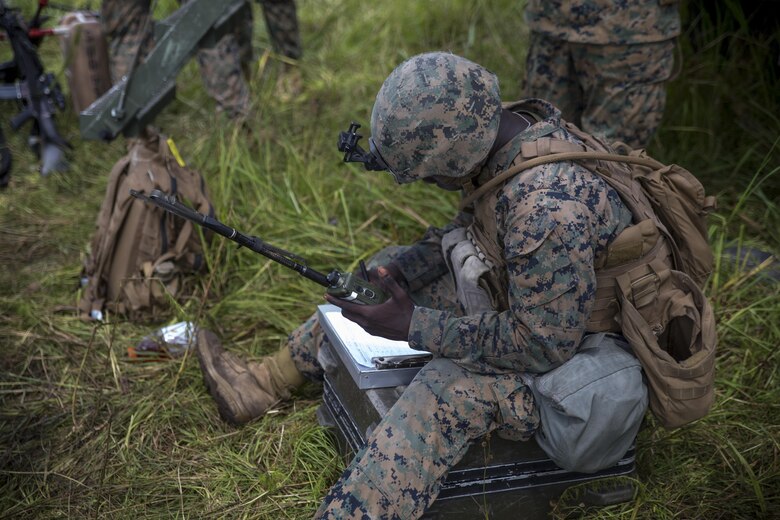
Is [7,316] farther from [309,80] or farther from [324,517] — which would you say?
[309,80]

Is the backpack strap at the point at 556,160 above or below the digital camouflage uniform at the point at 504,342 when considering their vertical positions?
above

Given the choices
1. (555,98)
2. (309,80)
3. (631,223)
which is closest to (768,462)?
(631,223)

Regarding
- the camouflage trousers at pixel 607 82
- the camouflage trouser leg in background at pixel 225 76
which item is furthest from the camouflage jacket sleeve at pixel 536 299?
the camouflage trouser leg in background at pixel 225 76

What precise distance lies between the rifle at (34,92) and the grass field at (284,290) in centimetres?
13

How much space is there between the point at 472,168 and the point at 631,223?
49 centimetres

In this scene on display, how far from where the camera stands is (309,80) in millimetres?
5887

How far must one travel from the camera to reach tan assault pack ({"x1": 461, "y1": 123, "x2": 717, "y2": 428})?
7.80 feet

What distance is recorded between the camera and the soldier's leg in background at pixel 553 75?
3.91 m

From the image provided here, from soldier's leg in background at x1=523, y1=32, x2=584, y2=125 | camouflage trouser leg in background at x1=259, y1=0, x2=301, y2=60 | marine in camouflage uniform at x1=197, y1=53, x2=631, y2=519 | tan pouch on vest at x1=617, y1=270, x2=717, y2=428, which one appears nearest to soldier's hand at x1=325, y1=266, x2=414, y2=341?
marine in camouflage uniform at x1=197, y1=53, x2=631, y2=519

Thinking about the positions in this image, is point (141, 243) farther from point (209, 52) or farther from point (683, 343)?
point (683, 343)

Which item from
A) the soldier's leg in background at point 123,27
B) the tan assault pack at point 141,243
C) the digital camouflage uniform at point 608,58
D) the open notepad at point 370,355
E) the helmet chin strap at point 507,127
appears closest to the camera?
the helmet chin strap at point 507,127

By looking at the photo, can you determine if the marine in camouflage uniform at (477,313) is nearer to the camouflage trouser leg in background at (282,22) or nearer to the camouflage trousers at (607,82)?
the camouflage trousers at (607,82)

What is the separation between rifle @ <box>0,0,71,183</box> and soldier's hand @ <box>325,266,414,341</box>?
11.2ft

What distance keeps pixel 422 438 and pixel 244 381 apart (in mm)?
1077
